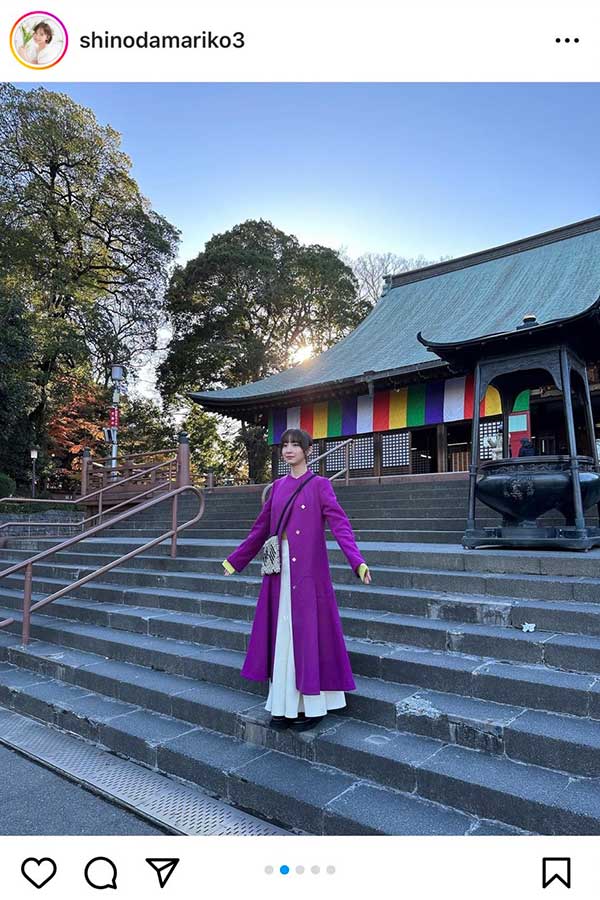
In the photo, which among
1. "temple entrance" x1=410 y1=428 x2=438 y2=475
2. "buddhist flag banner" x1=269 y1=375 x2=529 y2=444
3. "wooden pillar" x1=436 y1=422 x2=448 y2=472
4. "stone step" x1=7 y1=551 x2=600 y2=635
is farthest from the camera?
"temple entrance" x1=410 y1=428 x2=438 y2=475

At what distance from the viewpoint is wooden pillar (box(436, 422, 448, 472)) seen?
12.0 m

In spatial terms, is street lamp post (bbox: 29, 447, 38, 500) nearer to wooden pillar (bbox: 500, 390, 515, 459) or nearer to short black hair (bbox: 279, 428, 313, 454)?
wooden pillar (bbox: 500, 390, 515, 459)

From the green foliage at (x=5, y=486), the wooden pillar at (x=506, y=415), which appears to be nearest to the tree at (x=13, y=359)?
the green foliage at (x=5, y=486)

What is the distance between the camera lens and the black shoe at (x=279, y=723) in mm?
2732

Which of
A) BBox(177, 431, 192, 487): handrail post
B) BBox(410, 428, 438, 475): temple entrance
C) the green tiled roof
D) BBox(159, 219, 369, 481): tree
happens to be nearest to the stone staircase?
BBox(177, 431, 192, 487): handrail post

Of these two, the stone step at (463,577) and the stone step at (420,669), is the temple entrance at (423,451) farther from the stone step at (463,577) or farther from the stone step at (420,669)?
the stone step at (420,669)

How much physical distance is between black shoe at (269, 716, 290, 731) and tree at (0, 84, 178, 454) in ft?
57.1

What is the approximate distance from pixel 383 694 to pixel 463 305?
13.4 metres

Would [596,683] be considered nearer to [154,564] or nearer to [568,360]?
[568,360]

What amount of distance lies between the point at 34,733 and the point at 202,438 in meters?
20.6

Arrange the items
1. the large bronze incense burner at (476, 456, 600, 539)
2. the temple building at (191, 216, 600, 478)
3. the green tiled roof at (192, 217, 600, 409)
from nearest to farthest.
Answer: the large bronze incense burner at (476, 456, 600, 539) → the temple building at (191, 216, 600, 478) → the green tiled roof at (192, 217, 600, 409)

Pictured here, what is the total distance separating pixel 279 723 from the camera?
2.75 metres
